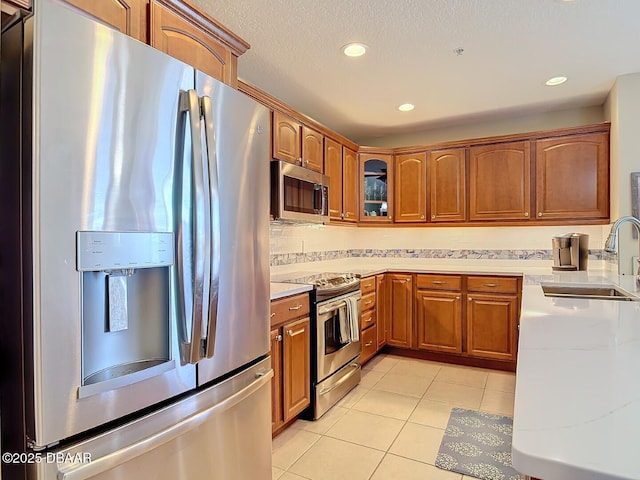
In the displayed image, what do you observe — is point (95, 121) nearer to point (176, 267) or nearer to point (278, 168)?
point (176, 267)

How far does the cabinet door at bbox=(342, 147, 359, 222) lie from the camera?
3980mm

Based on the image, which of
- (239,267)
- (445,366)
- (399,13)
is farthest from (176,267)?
(445,366)

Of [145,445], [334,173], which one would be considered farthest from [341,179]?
[145,445]

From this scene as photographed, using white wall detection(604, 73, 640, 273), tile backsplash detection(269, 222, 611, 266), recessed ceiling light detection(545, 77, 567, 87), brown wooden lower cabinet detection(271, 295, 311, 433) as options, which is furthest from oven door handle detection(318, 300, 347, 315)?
recessed ceiling light detection(545, 77, 567, 87)

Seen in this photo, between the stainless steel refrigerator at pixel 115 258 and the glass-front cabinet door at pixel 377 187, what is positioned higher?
the glass-front cabinet door at pixel 377 187

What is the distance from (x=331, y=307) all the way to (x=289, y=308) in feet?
1.57

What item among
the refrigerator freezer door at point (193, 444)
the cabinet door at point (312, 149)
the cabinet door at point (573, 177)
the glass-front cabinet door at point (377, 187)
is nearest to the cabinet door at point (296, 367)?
the refrigerator freezer door at point (193, 444)

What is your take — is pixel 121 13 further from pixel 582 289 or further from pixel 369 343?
pixel 369 343

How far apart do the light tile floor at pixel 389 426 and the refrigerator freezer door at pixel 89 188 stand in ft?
4.16

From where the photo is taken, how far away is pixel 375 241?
4.76 m

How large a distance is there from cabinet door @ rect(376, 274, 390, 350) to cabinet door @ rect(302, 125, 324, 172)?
128 centimetres

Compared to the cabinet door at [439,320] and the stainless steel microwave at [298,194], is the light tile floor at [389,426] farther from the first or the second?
the stainless steel microwave at [298,194]

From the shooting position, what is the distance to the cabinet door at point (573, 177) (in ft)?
11.5

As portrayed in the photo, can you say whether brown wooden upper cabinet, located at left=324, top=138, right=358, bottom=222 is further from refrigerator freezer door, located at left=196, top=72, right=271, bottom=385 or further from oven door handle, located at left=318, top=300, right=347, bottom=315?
refrigerator freezer door, located at left=196, top=72, right=271, bottom=385
